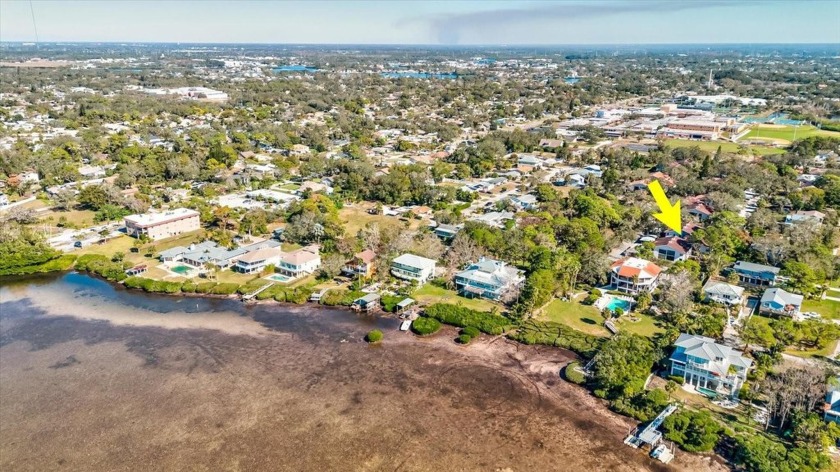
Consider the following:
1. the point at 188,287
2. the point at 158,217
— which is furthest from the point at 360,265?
the point at 158,217

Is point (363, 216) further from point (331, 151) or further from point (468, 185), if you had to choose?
point (331, 151)

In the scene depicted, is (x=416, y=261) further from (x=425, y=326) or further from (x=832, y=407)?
(x=832, y=407)

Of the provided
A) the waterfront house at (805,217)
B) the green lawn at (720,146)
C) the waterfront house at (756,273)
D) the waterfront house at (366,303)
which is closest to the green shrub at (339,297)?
the waterfront house at (366,303)

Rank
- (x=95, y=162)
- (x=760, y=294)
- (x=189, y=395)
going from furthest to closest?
1. (x=95, y=162)
2. (x=760, y=294)
3. (x=189, y=395)

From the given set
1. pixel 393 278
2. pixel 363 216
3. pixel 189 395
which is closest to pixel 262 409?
pixel 189 395

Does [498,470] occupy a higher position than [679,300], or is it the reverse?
[679,300]

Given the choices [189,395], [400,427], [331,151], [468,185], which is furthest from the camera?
[331,151]

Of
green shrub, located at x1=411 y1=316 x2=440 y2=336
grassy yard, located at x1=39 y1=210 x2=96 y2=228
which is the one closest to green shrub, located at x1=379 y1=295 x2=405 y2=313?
green shrub, located at x1=411 y1=316 x2=440 y2=336
